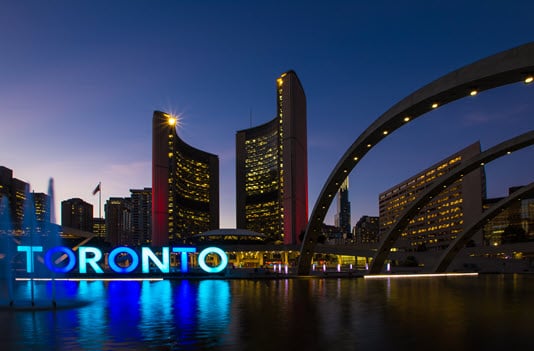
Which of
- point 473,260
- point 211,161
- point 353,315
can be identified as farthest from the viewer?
point 211,161

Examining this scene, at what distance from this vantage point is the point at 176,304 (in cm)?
2047

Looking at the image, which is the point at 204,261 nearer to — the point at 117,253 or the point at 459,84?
the point at 117,253

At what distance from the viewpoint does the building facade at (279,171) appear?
431ft

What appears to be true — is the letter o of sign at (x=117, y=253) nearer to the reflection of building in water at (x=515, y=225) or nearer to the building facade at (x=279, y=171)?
the building facade at (x=279, y=171)

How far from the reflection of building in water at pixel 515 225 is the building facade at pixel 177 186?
93.4m

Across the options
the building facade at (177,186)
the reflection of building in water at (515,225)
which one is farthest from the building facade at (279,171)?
the reflection of building in water at (515,225)

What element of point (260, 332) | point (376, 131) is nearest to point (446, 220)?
point (376, 131)

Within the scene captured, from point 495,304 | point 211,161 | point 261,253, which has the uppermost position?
point 211,161

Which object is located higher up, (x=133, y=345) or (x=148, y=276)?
(x=133, y=345)

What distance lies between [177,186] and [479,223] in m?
123

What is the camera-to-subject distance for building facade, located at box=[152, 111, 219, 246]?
12838 cm

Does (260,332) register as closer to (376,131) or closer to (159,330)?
(159,330)

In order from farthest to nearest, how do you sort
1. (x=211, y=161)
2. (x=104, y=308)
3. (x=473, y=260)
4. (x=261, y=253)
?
(x=211, y=161) < (x=261, y=253) < (x=473, y=260) < (x=104, y=308)

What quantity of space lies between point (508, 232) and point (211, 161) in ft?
376
